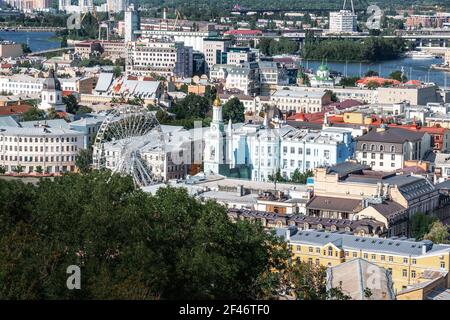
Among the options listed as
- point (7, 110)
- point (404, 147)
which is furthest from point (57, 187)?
point (7, 110)

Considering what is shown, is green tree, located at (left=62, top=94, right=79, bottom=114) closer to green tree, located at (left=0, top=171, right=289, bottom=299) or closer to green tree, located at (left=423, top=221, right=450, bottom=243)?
green tree, located at (left=423, top=221, right=450, bottom=243)

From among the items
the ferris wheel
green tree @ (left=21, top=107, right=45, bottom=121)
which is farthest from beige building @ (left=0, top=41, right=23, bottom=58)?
the ferris wheel

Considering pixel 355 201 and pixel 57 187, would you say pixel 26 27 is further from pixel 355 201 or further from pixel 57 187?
pixel 57 187

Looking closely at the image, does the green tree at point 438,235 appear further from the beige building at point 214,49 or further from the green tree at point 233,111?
the beige building at point 214,49

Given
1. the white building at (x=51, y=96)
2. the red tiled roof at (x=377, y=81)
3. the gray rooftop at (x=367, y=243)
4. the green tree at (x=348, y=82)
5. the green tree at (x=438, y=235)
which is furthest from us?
the green tree at (x=348, y=82)

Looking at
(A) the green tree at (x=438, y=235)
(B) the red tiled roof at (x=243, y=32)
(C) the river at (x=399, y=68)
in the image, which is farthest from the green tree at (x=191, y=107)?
(B) the red tiled roof at (x=243, y=32)
